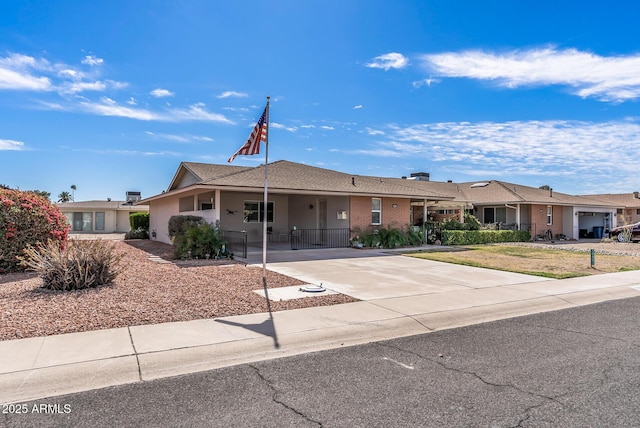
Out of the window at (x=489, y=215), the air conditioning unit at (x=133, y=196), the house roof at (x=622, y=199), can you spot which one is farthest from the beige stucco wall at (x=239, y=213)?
the house roof at (x=622, y=199)

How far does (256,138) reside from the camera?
34.5 feet

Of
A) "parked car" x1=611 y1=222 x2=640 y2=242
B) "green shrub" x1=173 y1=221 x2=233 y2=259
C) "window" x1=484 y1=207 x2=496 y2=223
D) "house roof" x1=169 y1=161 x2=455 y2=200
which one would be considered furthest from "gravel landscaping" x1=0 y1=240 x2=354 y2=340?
"parked car" x1=611 y1=222 x2=640 y2=242

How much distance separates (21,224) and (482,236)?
2248 cm

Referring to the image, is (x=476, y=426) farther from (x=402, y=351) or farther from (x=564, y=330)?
(x=564, y=330)

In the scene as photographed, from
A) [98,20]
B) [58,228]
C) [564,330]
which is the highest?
[98,20]

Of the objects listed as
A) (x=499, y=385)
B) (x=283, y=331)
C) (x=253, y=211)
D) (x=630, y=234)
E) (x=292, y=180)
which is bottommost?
(x=499, y=385)

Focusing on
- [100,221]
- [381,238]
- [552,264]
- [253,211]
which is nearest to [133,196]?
[100,221]

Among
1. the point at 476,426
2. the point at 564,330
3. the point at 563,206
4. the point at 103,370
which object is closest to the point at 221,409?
the point at 103,370

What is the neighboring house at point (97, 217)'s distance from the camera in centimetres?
3919

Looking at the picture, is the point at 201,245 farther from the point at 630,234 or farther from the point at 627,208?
the point at 627,208

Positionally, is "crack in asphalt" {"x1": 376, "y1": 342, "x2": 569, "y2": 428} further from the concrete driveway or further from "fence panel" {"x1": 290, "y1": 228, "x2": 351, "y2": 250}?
"fence panel" {"x1": 290, "y1": 228, "x2": 351, "y2": 250}

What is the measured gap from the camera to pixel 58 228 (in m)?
11.7

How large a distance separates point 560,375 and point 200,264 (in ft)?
35.4

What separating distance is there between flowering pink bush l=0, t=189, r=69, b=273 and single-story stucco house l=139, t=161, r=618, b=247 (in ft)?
18.2
